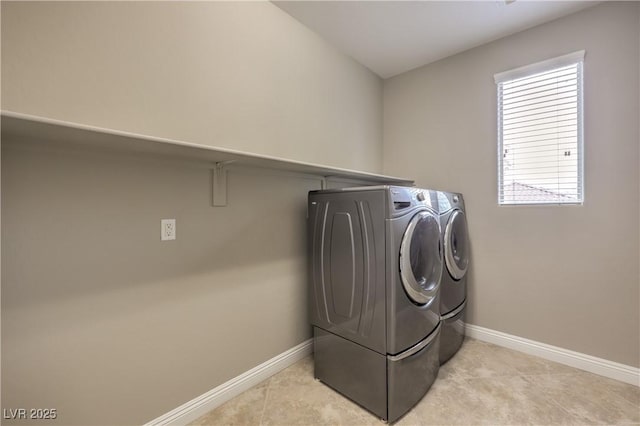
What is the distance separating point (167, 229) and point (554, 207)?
260 cm

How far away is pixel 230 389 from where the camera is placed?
162 centimetres

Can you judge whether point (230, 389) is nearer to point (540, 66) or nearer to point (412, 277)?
point (412, 277)

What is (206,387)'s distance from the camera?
1526 millimetres

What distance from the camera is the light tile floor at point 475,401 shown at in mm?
1468

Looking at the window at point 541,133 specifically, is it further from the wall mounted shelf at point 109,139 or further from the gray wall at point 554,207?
the wall mounted shelf at point 109,139

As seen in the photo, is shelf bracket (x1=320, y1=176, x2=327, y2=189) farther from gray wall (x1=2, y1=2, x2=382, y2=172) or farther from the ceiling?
the ceiling

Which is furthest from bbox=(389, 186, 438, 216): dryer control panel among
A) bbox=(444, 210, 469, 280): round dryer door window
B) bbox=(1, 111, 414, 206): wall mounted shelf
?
bbox=(1, 111, 414, 206): wall mounted shelf

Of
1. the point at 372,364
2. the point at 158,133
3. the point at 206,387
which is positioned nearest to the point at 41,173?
Result: the point at 158,133

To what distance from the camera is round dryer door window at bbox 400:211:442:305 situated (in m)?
1.49

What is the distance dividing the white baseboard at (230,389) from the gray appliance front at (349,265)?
378mm

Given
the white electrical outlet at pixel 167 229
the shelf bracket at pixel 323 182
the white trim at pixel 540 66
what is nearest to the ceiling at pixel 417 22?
the white trim at pixel 540 66

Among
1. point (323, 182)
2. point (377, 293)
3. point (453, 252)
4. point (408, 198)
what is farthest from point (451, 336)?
point (323, 182)

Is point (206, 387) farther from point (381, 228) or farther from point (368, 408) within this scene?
point (381, 228)

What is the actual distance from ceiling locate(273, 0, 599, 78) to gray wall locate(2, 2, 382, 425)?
0.98 feet
